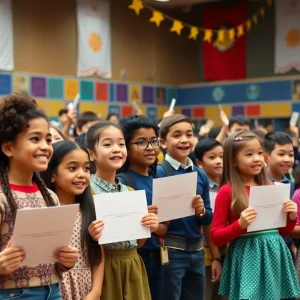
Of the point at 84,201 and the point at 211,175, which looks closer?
the point at 84,201

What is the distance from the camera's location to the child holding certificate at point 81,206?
280 centimetres

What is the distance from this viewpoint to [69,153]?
287 centimetres

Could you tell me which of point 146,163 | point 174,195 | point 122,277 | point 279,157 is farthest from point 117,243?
point 279,157

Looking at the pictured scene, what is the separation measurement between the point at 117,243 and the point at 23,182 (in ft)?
2.60

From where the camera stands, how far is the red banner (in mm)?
13008

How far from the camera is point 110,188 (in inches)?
123

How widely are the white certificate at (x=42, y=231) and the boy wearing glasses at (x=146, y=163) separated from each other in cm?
110

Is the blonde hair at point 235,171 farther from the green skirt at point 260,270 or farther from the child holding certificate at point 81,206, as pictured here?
the child holding certificate at point 81,206

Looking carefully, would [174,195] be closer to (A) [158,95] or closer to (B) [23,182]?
(B) [23,182]

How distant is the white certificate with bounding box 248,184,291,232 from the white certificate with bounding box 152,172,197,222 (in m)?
0.34

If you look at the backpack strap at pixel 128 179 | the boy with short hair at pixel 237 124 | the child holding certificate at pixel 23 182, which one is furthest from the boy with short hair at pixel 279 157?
the child holding certificate at pixel 23 182

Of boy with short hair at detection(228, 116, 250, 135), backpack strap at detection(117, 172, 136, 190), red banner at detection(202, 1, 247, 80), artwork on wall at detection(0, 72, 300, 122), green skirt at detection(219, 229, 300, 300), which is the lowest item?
green skirt at detection(219, 229, 300, 300)

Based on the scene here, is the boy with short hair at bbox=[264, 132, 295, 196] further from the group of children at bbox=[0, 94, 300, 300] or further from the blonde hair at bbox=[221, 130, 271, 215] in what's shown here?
the blonde hair at bbox=[221, 130, 271, 215]

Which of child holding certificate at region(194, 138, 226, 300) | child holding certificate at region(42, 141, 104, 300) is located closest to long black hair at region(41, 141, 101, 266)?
child holding certificate at region(42, 141, 104, 300)
